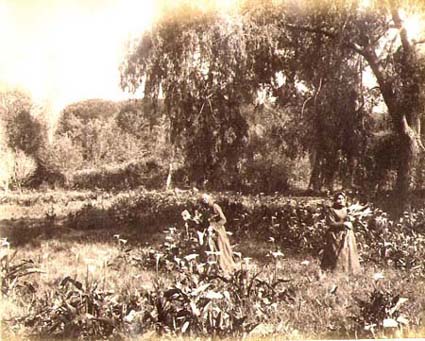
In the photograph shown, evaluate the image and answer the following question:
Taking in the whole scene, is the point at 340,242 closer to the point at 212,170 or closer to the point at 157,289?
the point at 212,170

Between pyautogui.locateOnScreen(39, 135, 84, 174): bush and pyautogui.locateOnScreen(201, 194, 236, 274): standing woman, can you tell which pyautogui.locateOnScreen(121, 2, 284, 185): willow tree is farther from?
pyautogui.locateOnScreen(39, 135, 84, 174): bush

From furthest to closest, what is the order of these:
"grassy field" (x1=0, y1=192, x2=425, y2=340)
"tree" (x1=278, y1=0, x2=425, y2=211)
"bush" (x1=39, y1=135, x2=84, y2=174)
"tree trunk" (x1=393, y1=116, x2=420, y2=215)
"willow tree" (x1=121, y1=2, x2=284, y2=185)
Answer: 1. "tree trunk" (x1=393, y1=116, x2=420, y2=215)
2. "tree" (x1=278, y1=0, x2=425, y2=211)
3. "willow tree" (x1=121, y1=2, x2=284, y2=185)
4. "bush" (x1=39, y1=135, x2=84, y2=174)
5. "grassy field" (x1=0, y1=192, x2=425, y2=340)

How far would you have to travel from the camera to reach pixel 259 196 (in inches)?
121

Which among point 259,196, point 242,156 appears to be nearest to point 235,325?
point 259,196

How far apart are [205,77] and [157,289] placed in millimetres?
1202

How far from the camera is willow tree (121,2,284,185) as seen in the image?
294 centimetres

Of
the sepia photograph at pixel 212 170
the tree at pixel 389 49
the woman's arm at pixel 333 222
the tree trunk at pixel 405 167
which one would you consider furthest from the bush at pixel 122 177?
the tree trunk at pixel 405 167

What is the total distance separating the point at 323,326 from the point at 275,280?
357mm

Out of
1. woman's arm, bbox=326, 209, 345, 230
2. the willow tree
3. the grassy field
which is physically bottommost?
the grassy field

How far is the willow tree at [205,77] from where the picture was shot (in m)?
2.94

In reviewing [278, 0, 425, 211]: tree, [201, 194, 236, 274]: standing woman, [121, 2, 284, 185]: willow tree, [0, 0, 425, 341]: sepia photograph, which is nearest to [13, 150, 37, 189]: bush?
[0, 0, 425, 341]: sepia photograph

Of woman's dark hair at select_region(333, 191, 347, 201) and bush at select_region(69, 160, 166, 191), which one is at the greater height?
bush at select_region(69, 160, 166, 191)

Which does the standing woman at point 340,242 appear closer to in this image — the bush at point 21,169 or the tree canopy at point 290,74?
the tree canopy at point 290,74

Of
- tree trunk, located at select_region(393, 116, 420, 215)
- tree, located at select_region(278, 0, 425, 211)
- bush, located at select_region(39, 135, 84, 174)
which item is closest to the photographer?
bush, located at select_region(39, 135, 84, 174)
